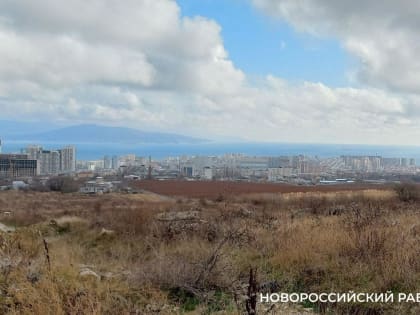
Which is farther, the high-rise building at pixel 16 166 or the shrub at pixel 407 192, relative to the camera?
the high-rise building at pixel 16 166

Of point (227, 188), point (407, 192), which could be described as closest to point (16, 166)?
point (227, 188)

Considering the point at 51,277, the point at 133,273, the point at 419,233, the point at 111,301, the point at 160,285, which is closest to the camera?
the point at 111,301

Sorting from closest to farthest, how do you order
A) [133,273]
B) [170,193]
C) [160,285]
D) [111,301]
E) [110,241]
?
[111,301] → [160,285] → [133,273] → [110,241] → [170,193]

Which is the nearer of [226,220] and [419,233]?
[419,233]

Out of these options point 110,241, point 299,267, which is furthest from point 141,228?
point 299,267

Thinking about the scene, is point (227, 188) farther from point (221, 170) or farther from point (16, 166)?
point (16, 166)

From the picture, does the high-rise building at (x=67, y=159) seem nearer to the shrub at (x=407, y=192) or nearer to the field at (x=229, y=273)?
the shrub at (x=407, y=192)

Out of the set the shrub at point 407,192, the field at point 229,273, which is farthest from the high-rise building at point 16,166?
the field at point 229,273

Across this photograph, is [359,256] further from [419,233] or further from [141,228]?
[141,228]
